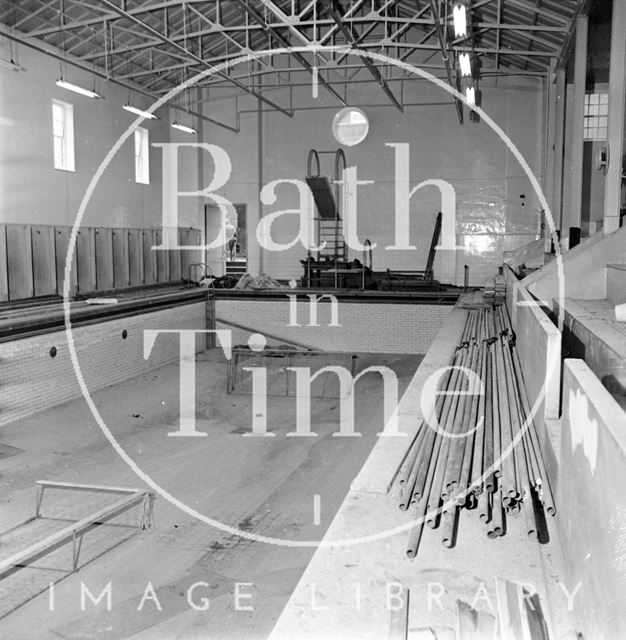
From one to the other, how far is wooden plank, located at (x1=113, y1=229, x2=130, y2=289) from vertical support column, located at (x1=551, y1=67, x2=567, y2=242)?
9.35 metres

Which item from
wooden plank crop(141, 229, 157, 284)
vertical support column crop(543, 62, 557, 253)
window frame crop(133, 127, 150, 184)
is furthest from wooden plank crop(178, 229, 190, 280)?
vertical support column crop(543, 62, 557, 253)

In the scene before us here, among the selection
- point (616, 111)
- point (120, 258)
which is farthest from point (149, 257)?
point (616, 111)

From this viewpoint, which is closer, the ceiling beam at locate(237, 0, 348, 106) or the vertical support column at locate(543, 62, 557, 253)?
the ceiling beam at locate(237, 0, 348, 106)

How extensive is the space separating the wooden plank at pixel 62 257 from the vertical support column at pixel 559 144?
31.7 feet

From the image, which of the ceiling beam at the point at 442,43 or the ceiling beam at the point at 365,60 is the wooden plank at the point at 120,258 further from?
the ceiling beam at the point at 442,43

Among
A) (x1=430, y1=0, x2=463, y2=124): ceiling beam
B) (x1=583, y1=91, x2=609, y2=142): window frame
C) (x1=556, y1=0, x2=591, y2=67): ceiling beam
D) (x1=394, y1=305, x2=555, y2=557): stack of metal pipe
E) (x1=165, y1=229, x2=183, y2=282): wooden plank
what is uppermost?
(x1=556, y1=0, x2=591, y2=67): ceiling beam

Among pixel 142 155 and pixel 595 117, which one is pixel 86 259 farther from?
pixel 595 117

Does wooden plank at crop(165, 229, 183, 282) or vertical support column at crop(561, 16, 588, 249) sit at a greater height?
vertical support column at crop(561, 16, 588, 249)

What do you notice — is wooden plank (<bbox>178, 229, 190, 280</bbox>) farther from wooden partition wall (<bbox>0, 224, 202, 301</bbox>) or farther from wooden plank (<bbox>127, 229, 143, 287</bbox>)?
wooden plank (<bbox>127, 229, 143, 287</bbox>)

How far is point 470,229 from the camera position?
715 inches

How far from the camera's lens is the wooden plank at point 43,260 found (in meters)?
12.8

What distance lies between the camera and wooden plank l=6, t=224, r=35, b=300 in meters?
12.2

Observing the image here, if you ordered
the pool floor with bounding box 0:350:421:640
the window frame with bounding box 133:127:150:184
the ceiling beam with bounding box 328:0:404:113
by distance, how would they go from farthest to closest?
the window frame with bounding box 133:127:150:184, the ceiling beam with bounding box 328:0:404:113, the pool floor with bounding box 0:350:421:640

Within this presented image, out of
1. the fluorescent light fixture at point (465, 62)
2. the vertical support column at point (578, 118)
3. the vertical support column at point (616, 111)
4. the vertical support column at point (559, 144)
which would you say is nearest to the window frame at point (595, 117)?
the vertical support column at point (559, 144)
